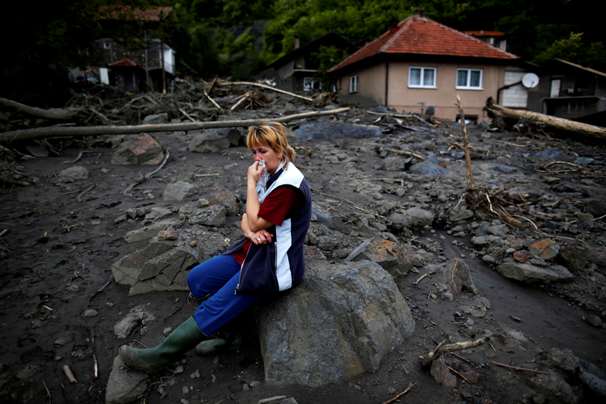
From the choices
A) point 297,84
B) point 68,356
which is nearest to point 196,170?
point 68,356

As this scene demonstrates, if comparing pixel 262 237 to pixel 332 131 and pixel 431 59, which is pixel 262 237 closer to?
pixel 332 131

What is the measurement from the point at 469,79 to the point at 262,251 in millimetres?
23195

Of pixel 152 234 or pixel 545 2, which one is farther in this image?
pixel 545 2

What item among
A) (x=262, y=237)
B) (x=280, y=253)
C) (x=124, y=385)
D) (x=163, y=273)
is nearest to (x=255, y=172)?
(x=262, y=237)

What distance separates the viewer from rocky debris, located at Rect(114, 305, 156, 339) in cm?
296

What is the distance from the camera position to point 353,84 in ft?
82.3

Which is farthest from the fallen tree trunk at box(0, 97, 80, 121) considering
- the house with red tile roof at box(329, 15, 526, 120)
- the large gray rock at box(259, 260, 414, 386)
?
the house with red tile roof at box(329, 15, 526, 120)

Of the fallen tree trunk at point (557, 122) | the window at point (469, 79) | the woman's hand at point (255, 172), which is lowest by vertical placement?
the woman's hand at point (255, 172)

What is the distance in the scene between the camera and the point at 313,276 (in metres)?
2.83

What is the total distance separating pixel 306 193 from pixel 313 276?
2.49 feet

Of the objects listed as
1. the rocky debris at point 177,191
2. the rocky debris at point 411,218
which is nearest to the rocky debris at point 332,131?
the rocky debris at point 177,191

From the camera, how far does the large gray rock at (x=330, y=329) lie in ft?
8.05

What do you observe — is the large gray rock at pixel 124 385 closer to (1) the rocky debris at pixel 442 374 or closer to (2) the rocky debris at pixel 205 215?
(2) the rocky debris at pixel 205 215

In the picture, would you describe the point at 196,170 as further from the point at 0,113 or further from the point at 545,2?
the point at 545,2
